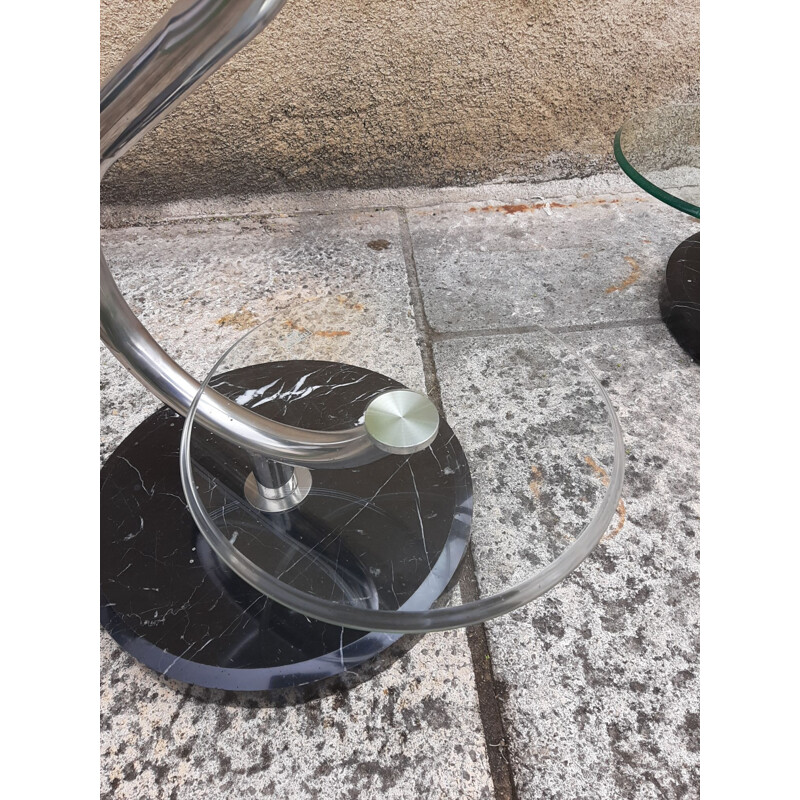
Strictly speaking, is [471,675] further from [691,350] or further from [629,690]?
[691,350]

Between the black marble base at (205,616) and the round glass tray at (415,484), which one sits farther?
the black marble base at (205,616)

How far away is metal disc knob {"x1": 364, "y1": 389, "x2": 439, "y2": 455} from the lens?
706mm

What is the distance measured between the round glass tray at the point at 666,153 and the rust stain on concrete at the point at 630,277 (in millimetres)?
280

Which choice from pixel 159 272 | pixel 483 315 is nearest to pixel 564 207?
pixel 483 315

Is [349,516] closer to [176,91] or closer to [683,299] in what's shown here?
[176,91]

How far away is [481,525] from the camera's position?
68cm

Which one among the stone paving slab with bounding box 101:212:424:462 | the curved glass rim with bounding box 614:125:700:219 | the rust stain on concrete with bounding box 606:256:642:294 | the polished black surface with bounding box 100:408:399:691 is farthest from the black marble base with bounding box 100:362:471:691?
the rust stain on concrete with bounding box 606:256:642:294

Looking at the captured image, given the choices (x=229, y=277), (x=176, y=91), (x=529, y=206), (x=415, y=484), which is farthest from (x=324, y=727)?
(x=529, y=206)

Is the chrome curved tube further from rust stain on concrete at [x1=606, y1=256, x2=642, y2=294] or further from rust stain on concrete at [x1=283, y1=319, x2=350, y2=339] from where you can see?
rust stain on concrete at [x1=606, y1=256, x2=642, y2=294]

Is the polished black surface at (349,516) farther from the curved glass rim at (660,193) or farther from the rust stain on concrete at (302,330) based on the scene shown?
the curved glass rim at (660,193)

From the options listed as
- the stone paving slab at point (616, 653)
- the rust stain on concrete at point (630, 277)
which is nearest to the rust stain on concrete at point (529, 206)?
the rust stain on concrete at point (630, 277)

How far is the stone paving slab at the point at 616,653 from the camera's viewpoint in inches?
29.4

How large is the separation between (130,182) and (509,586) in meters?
1.44

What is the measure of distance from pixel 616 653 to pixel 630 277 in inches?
36.2
